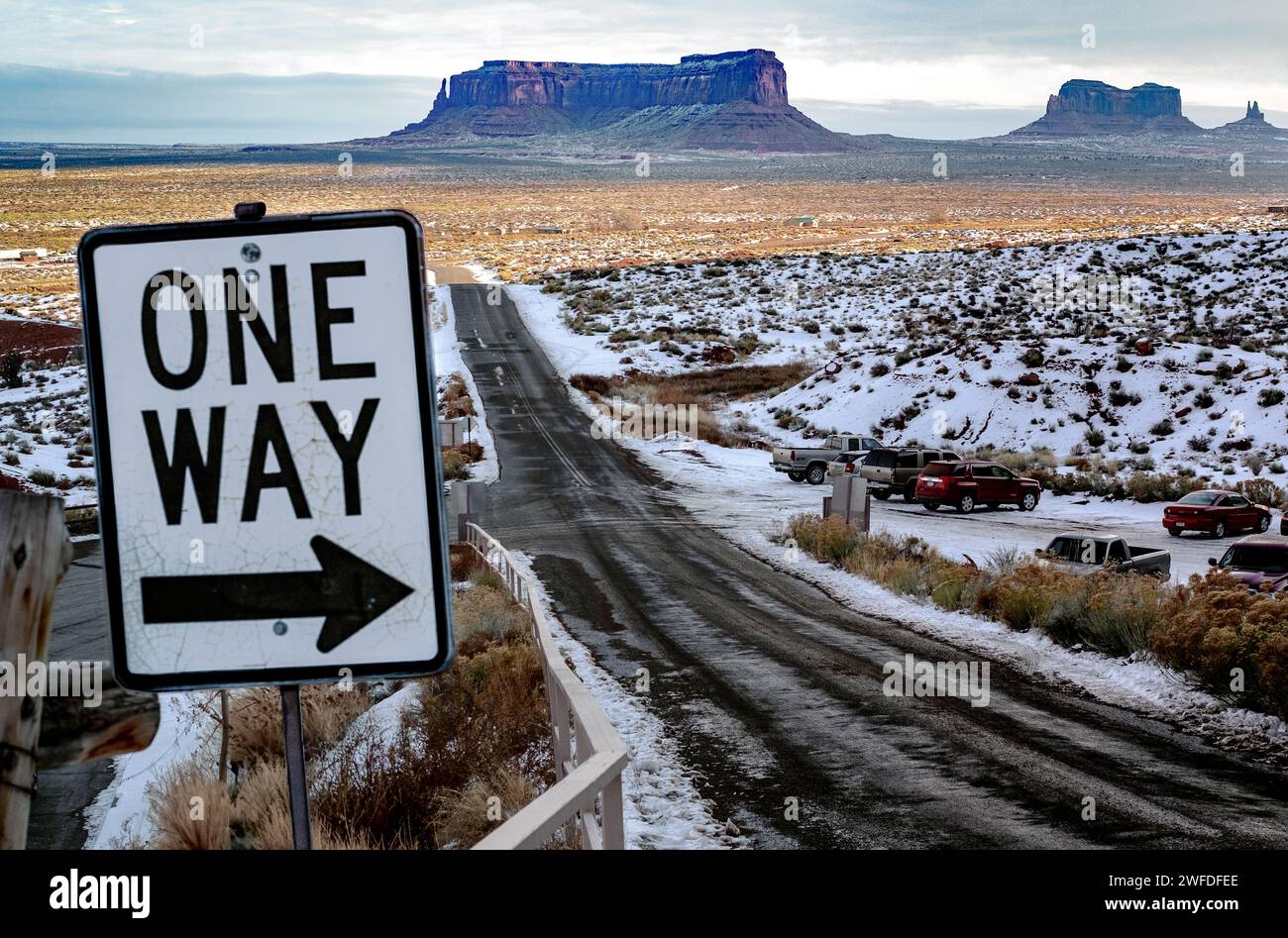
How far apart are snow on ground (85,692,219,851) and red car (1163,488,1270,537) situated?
2322 centimetres

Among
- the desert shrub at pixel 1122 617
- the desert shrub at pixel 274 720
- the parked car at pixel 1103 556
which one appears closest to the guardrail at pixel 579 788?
the desert shrub at pixel 274 720

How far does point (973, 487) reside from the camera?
32.3 metres

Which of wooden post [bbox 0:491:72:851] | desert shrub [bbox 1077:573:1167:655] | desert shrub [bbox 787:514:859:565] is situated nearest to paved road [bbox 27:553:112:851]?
wooden post [bbox 0:491:72:851]

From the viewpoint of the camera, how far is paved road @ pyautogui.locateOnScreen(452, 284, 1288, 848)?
8078 millimetres

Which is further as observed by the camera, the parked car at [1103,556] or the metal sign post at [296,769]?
the parked car at [1103,556]

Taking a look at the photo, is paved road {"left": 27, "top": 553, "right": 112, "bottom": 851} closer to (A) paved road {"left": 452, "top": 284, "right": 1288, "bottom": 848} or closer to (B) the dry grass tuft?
(B) the dry grass tuft

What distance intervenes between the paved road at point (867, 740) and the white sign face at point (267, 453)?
6.00 metres

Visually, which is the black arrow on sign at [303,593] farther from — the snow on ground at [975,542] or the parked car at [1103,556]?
the parked car at [1103,556]

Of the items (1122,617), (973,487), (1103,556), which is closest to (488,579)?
(1122,617)

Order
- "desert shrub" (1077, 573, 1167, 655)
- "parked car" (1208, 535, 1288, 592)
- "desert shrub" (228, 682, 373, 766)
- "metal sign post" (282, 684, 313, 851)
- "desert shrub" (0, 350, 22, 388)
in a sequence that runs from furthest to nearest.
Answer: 1. "desert shrub" (0, 350, 22, 388)
2. "parked car" (1208, 535, 1288, 592)
3. "desert shrub" (1077, 573, 1167, 655)
4. "desert shrub" (228, 682, 373, 766)
5. "metal sign post" (282, 684, 313, 851)

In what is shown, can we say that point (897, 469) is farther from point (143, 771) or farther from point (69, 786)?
point (69, 786)

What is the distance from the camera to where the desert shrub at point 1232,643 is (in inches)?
436

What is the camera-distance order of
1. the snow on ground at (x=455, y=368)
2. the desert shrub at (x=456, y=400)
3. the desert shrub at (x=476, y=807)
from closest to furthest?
the desert shrub at (x=476, y=807) < the snow on ground at (x=455, y=368) < the desert shrub at (x=456, y=400)
